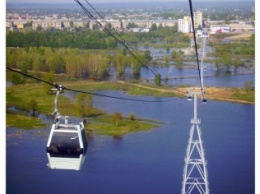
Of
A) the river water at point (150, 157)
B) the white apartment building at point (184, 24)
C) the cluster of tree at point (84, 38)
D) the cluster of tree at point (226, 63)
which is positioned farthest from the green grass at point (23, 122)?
the white apartment building at point (184, 24)

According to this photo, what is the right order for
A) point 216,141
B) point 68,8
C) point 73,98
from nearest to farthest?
point 216,141 → point 73,98 → point 68,8

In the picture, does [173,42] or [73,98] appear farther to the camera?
[173,42]

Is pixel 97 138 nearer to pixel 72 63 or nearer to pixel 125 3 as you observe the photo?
pixel 72 63

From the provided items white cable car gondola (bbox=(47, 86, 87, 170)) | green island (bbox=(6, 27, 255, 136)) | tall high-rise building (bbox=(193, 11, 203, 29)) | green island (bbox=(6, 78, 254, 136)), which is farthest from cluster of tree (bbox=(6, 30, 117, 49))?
white cable car gondola (bbox=(47, 86, 87, 170))

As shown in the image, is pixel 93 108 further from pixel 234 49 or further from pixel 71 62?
pixel 234 49

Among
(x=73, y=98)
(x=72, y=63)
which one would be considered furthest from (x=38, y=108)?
(x=72, y=63)

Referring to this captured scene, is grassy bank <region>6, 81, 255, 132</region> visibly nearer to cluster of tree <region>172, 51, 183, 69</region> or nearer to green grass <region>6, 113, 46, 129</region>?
green grass <region>6, 113, 46, 129</region>

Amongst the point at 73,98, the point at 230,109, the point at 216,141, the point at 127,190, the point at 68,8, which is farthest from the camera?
the point at 68,8
